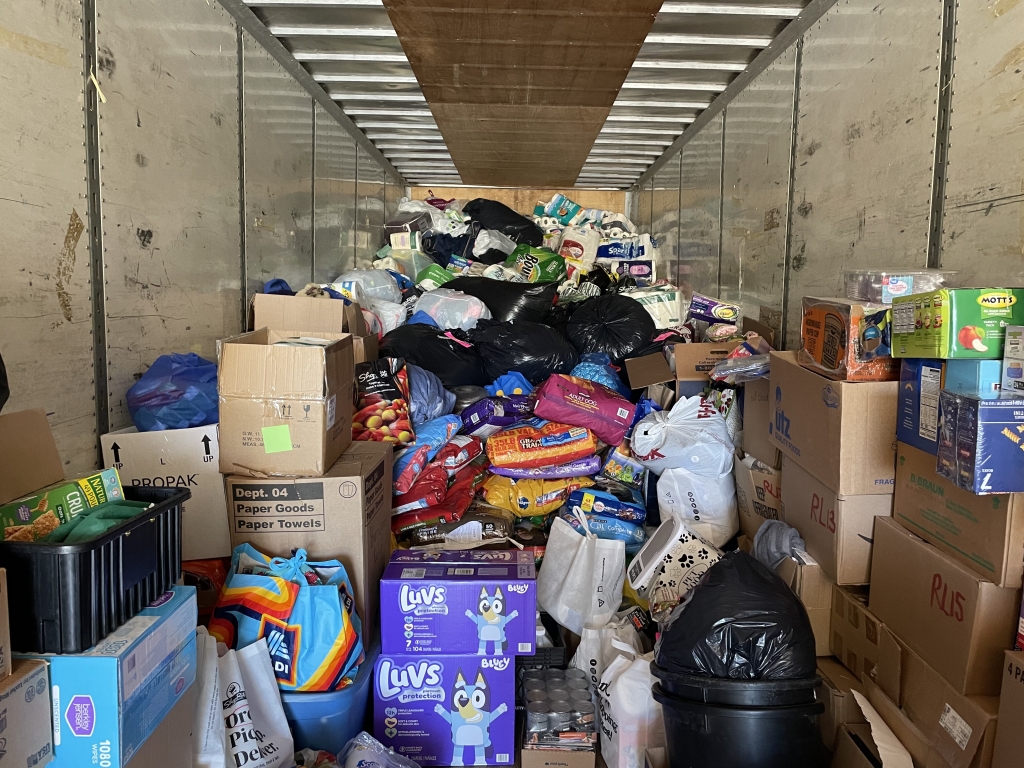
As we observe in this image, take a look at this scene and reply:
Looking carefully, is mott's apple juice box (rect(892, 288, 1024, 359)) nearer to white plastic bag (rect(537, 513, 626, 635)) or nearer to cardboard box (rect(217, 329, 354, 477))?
white plastic bag (rect(537, 513, 626, 635))

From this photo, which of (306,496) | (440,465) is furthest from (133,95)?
(440,465)

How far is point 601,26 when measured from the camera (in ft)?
8.42

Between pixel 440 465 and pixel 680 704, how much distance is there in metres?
1.49

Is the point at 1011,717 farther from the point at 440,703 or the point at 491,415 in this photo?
the point at 491,415

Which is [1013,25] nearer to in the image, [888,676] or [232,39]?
[888,676]

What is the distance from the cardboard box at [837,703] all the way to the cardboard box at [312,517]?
50.9 inches

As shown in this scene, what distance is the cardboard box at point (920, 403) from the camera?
140cm

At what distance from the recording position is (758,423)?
2447 millimetres

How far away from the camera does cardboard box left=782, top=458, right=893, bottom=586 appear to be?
67.9 inches

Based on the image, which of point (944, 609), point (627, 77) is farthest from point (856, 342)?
point (627, 77)

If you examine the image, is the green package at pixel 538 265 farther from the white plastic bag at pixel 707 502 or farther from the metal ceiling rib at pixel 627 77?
the white plastic bag at pixel 707 502

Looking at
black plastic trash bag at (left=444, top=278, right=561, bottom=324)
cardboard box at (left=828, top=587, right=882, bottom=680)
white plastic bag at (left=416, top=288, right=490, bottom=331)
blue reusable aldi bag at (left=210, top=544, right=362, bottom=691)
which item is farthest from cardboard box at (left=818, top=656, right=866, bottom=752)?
black plastic trash bag at (left=444, top=278, right=561, bottom=324)

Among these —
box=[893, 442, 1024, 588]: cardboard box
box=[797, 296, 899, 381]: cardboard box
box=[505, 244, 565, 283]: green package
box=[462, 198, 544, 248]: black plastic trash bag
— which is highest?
box=[462, 198, 544, 248]: black plastic trash bag

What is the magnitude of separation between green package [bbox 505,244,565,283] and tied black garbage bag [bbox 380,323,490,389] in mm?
1520
